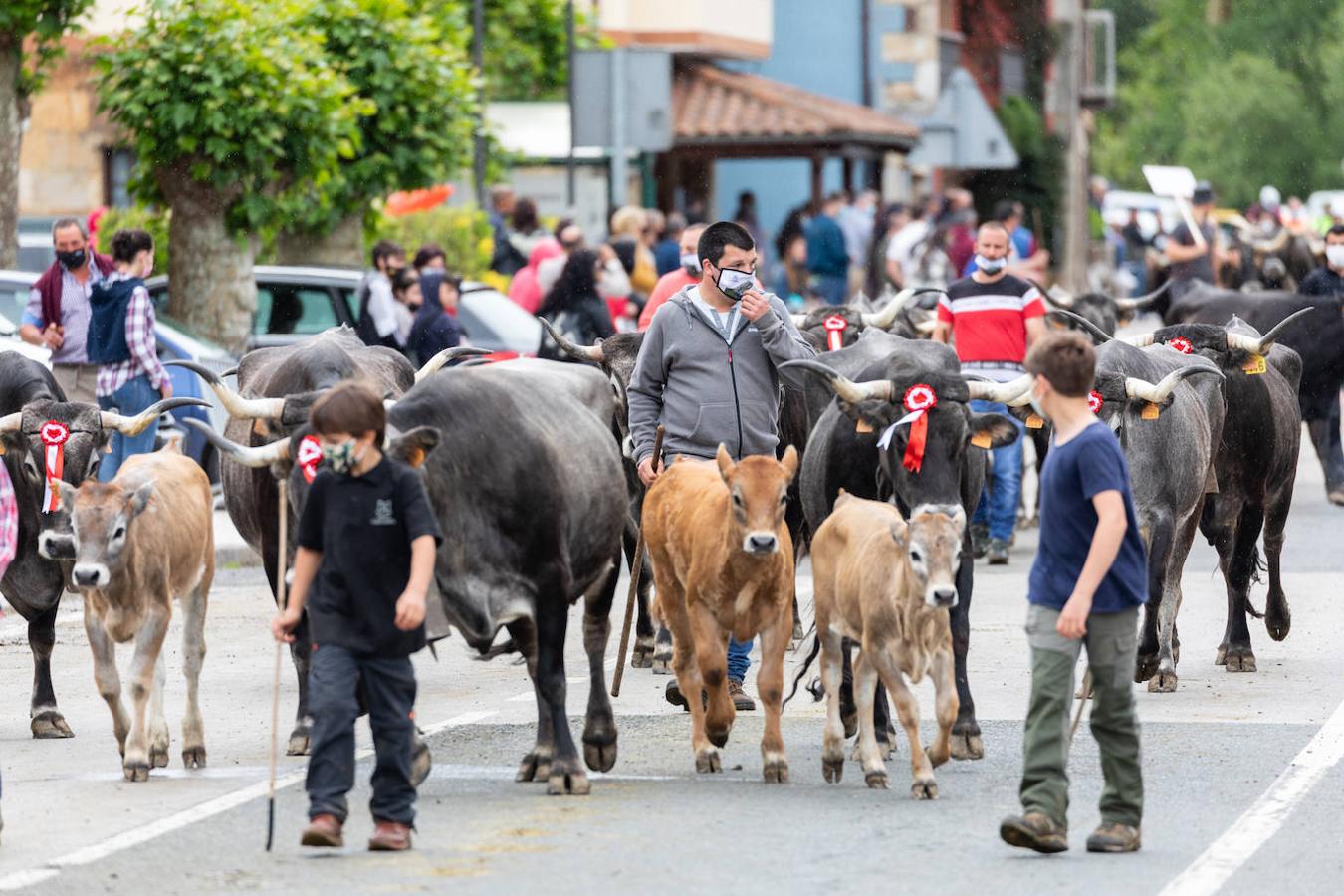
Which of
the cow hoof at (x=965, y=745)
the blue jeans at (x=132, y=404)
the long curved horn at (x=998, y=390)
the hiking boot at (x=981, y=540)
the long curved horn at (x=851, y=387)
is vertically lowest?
the hiking boot at (x=981, y=540)

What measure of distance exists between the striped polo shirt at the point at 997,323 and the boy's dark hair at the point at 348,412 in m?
7.18

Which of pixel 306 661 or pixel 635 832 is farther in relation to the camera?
pixel 306 661

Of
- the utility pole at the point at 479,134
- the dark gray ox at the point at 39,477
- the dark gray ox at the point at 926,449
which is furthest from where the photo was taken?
the utility pole at the point at 479,134

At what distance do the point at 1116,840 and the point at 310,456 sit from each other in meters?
3.24

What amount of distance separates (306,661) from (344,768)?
2468mm

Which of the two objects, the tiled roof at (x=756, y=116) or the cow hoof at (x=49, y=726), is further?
the tiled roof at (x=756, y=116)

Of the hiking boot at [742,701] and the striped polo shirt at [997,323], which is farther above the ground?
the striped polo shirt at [997,323]

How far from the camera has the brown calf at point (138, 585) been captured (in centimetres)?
1076

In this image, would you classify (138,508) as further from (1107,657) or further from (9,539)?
(1107,657)

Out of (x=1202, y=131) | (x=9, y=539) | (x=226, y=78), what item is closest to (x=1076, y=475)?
(x=9, y=539)

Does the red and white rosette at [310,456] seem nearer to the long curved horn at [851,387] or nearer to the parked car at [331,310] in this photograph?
the long curved horn at [851,387]

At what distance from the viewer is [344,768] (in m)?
9.10

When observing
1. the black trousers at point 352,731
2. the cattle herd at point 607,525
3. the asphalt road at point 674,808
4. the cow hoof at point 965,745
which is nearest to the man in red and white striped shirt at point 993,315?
the cattle herd at point 607,525

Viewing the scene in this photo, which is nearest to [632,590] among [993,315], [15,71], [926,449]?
[926,449]
